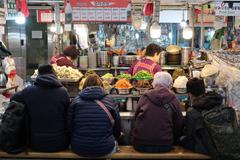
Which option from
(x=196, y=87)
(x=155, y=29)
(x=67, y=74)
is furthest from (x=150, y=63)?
(x=155, y=29)

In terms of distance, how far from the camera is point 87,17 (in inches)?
281

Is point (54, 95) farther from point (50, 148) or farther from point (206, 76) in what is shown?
point (206, 76)

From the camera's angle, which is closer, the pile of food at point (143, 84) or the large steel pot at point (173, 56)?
the pile of food at point (143, 84)

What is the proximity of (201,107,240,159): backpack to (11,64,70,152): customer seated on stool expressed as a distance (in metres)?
1.80

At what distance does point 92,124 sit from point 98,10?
3.22 metres

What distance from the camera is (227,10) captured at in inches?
307

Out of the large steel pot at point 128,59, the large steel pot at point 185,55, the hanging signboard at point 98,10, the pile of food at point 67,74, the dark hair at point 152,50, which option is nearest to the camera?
the pile of food at point 67,74

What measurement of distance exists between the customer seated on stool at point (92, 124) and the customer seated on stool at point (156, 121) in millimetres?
312

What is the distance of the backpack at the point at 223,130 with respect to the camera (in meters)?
4.49

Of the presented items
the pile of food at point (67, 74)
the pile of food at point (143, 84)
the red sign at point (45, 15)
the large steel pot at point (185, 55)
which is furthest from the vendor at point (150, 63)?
the red sign at point (45, 15)

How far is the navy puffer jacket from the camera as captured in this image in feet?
14.8

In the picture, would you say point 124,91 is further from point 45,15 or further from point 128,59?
point 45,15

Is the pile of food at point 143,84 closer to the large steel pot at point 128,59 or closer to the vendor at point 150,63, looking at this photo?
the vendor at point 150,63

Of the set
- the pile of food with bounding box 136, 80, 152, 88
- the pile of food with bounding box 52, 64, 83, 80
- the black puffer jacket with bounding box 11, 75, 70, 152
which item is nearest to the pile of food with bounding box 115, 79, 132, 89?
the pile of food with bounding box 136, 80, 152, 88
